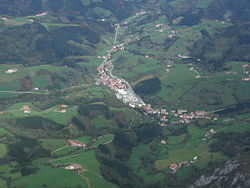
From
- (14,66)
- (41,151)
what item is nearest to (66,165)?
(41,151)

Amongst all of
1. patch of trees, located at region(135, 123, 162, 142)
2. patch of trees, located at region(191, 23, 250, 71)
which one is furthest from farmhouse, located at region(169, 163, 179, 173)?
patch of trees, located at region(191, 23, 250, 71)

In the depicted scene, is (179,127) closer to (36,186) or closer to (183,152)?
(183,152)

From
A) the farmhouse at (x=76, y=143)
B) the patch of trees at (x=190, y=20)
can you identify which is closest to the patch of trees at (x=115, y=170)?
the farmhouse at (x=76, y=143)

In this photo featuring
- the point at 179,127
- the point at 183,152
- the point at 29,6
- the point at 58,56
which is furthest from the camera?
the point at 29,6

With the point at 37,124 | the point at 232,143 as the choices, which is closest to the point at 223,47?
the point at 232,143

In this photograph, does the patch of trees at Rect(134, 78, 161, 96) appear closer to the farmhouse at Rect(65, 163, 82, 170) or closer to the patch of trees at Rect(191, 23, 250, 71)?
the patch of trees at Rect(191, 23, 250, 71)

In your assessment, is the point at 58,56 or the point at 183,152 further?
the point at 58,56

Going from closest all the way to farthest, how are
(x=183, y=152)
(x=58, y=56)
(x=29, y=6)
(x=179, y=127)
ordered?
(x=183, y=152)
(x=179, y=127)
(x=58, y=56)
(x=29, y=6)

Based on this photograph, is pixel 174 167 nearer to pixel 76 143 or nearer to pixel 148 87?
pixel 76 143

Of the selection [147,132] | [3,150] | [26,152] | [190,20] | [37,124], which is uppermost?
[190,20]
